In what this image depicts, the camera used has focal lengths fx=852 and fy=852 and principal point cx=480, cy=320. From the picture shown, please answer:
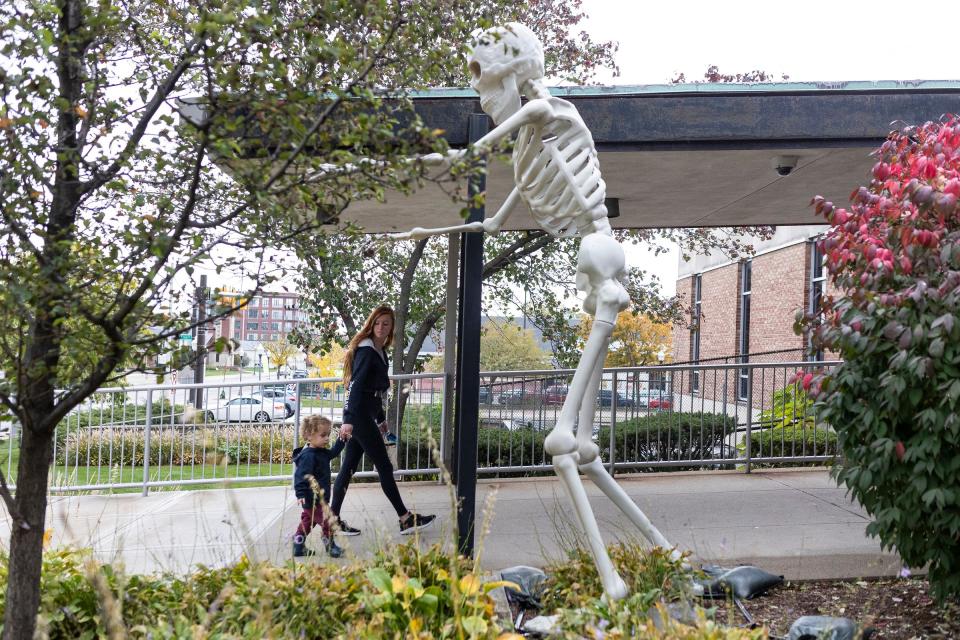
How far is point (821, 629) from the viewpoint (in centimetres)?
377

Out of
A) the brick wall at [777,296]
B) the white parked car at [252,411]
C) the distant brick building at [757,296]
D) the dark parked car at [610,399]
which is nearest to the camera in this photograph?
the white parked car at [252,411]

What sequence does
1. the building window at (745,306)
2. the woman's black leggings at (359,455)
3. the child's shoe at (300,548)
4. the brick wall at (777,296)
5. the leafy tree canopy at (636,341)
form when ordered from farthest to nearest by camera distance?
1. the leafy tree canopy at (636,341)
2. the building window at (745,306)
3. the brick wall at (777,296)
4. the woman's black leggings at (359,455)
5. the child's shoe at (300,548)

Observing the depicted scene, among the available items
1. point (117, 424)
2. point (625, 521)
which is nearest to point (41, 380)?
point (625, 521)

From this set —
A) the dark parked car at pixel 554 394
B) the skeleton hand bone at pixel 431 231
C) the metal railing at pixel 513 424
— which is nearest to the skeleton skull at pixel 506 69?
the skeleton hand bone at pixel 431 231

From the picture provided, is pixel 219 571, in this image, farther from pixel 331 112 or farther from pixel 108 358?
pixel 331 112

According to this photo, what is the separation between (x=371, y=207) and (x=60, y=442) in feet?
17.8

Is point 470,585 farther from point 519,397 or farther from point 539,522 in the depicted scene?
point 519,397

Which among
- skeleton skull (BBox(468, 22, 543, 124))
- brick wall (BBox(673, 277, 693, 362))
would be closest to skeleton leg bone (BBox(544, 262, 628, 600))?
skeleton skull (BBox(468, 22, 543, 124))

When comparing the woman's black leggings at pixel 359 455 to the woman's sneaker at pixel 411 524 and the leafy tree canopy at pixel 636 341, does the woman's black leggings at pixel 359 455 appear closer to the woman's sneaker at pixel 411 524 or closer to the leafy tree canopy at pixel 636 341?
the woman's sneaker at pixel 411 524

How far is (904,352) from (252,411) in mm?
7129

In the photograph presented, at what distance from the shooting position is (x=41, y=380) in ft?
10.6

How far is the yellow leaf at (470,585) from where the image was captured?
3508 mm

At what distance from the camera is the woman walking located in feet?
20.7

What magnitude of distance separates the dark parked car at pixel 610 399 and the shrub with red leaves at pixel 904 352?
507 cm
